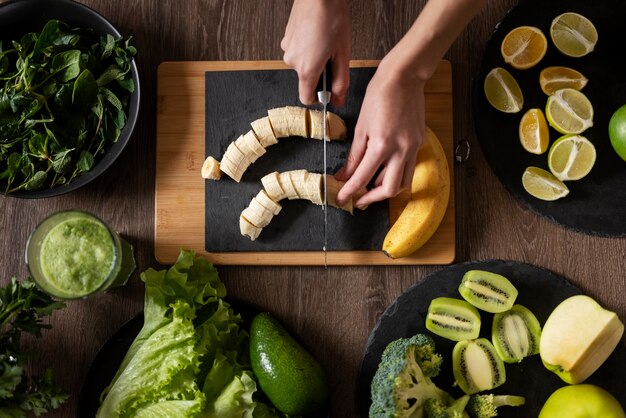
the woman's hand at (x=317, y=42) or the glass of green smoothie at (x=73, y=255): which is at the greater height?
the woman's hand at (x=317, y=42)

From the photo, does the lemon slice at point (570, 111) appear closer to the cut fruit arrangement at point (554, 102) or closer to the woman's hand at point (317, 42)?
the cut fruit arrangement at point (554, 102)

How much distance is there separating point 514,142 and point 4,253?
1.32 m

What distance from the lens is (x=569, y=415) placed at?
1.51 m

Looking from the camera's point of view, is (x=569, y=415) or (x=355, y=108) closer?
(x=569, y=415)

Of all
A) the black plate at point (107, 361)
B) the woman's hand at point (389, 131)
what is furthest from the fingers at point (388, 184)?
the black plate at point (107, 361)

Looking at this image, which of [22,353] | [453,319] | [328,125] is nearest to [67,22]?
[328,125]

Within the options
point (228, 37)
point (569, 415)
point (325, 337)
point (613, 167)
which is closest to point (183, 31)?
point (228, 37)

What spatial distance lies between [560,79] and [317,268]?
0.77 meters

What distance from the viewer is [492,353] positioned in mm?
1603

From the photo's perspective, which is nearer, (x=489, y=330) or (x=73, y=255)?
(x=73, y=255)

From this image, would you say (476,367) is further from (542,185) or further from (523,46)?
(523,46)

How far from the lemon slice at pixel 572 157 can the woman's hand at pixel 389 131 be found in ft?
1.25

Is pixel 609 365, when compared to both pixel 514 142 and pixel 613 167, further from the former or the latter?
pixel 514 142

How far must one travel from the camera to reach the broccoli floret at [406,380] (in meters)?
1.48
